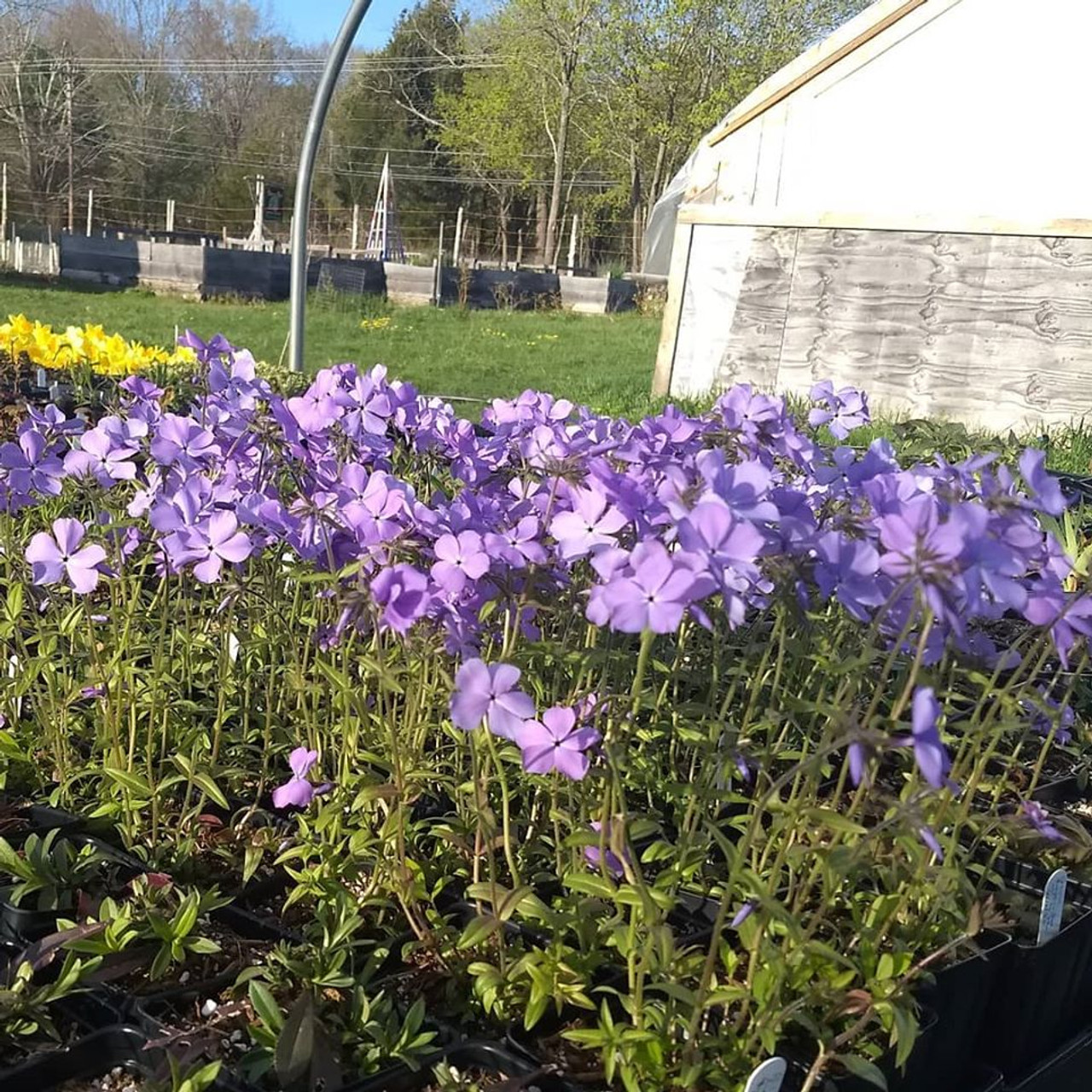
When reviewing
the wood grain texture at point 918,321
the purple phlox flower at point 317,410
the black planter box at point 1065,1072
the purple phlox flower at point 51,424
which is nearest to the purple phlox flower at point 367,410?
the purple phlox flower at point 317,410

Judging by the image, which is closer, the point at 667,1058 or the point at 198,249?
the point at 667,1058

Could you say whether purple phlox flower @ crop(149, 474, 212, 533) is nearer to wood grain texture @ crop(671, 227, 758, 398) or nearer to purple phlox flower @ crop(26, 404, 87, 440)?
purple phlox flower @ crop(26, 404, 87, 440)

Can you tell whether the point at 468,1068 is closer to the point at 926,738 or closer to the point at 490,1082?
the point at 490,1082

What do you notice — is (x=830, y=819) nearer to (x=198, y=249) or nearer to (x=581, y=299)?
(x=198, y=249)

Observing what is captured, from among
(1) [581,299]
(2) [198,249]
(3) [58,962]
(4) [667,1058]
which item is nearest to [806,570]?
(4) [667,1058]

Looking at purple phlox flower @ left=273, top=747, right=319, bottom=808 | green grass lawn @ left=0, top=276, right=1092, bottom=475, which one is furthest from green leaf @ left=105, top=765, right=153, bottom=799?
green grass lawn @ left=0, top=276, right=1092, bottom=475

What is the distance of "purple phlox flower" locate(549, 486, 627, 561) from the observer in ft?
4.08

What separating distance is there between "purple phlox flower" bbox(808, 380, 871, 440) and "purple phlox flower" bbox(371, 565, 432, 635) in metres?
1.03

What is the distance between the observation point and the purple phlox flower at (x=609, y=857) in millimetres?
1333

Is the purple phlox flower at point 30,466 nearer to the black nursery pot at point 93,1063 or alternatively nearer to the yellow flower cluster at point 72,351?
the black nursery pot at point 93,1063

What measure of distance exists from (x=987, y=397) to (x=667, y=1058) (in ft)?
19.8

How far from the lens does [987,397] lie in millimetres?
6707

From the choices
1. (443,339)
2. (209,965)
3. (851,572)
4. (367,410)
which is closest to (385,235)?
(443,339)

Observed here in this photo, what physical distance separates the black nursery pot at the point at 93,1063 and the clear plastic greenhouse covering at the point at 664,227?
8.87 meters
